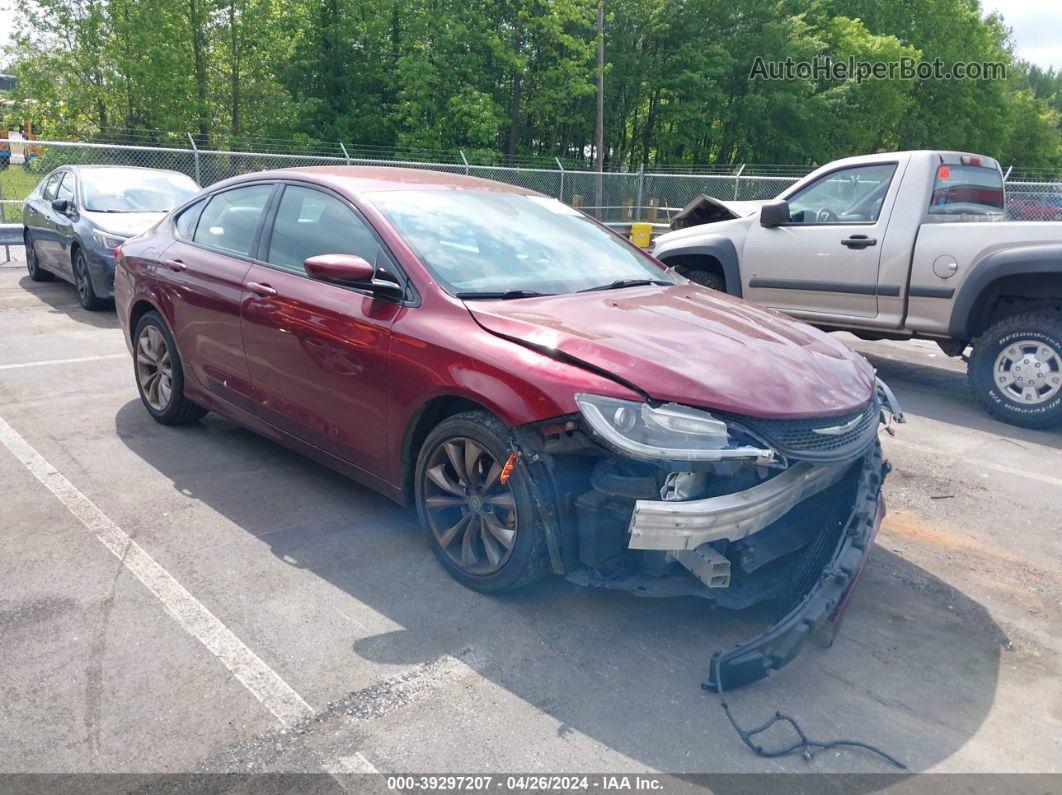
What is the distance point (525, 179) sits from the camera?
18938mm

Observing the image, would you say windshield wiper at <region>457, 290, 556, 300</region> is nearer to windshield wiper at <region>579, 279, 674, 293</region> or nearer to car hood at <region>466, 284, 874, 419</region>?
car hood at <region>466, 284, 874, 419</region>

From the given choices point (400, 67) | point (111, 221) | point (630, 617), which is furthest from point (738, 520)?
point (400, 67)

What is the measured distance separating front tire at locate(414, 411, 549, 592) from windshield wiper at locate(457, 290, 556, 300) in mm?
560

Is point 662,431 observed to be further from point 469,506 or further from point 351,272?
point 351,272

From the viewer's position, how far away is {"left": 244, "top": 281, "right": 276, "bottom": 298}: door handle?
4.33 m

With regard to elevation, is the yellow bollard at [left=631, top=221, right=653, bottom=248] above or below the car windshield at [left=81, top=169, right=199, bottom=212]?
below

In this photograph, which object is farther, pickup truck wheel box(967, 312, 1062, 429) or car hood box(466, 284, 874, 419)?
pickup truck wheel box(967, 312, 1062, 429)

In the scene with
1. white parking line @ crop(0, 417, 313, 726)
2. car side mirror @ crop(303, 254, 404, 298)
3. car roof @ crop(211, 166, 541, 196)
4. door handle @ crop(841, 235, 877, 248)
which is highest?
car roof @ crop(211, 166, 541, 196)

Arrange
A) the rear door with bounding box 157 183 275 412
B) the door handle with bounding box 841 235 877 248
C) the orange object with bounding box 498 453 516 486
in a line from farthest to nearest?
the door handle with bounding box 841 235 877 248 → the rear door with bounding box 157 183 275 412 → the orange object with bounding box 498 453 516 486

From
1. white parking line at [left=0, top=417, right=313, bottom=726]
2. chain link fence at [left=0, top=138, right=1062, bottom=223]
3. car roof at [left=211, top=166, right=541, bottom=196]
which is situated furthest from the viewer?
chain link fence at [left=0, top=138, right=1062, bottom=223]

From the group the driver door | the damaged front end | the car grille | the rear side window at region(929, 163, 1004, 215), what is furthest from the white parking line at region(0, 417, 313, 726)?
the rear side window at region(929, 163, 1004, 215)

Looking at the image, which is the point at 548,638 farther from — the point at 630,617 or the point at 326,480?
the point at 326,480

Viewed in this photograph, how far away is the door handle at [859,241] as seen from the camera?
7078mm

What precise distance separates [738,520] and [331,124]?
31.4 metres
